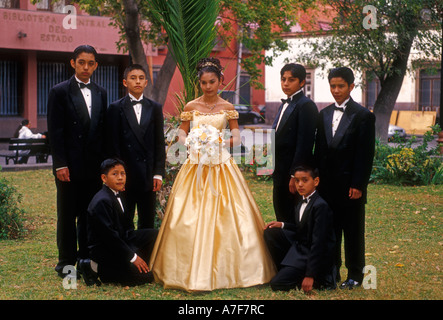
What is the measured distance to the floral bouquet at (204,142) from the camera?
5.92 m

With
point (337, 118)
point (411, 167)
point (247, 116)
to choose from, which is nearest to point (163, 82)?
point (411, 167)

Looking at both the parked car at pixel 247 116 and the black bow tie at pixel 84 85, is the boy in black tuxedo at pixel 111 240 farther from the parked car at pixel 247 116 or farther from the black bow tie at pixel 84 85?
the parked car at pixel 247 116

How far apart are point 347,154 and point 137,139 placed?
203 cm

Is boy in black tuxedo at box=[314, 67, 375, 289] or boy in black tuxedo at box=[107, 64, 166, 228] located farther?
boy in black tuxedo at box=[107, 64, 166, 228]

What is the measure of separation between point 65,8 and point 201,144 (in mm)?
21063

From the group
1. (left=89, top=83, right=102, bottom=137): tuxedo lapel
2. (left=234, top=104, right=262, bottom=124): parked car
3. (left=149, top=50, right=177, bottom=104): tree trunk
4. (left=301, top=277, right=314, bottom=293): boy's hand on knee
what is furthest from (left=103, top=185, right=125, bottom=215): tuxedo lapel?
(left=234, top=104, right=262, bottom=124): parked car

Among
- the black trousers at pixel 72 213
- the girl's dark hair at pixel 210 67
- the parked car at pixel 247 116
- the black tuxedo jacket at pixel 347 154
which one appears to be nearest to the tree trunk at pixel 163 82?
the girl's dark hair at pixel 210 67

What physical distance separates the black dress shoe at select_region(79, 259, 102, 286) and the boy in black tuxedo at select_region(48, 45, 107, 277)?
0.73 ft

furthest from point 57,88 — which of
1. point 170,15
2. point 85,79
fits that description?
point 170,15

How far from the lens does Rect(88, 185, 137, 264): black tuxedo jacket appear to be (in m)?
5.69

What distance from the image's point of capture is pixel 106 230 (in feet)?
18.6

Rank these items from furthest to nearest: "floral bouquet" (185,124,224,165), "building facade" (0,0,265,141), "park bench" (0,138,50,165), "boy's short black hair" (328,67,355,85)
Answer: "building facade" (0,0,265,141)
"park bench" (0,138,50,165)
"floral bouquet" (185,124,224,165)
"boy's short black hair" (328,67,355,85)

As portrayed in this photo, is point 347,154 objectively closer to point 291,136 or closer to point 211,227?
point 291,136

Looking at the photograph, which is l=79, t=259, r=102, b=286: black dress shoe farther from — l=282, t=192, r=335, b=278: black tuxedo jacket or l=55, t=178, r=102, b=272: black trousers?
l=282, t=192, r=335, b=278: black tuxedo jacket
